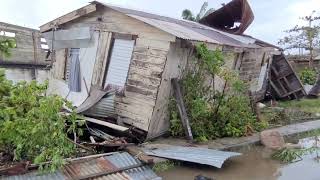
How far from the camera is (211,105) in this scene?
11.4m

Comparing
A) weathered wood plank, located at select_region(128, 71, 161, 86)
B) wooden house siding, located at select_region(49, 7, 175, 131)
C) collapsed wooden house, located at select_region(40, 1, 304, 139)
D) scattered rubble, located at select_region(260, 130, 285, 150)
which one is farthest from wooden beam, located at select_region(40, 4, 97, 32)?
scattered rubble, located at select_region(260, 130, 285, 150)

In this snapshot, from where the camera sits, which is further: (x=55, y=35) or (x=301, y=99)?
(x=301, y=99)

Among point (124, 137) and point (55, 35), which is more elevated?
point (55, 35)

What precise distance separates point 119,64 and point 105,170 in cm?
417

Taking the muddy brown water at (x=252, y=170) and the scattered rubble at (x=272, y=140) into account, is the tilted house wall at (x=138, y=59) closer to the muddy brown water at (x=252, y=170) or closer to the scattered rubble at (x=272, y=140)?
the muddy brown water at (x=252, y=170)

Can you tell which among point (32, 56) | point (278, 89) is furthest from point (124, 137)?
point (32, 56)

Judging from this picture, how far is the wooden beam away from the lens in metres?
11.5

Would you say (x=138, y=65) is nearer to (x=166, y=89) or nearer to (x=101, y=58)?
(x=166, y=89)

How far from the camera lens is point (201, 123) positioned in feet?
35.2

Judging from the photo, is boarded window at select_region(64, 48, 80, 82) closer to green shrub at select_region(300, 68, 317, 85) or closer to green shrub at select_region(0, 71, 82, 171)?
green shrub at select_region(0, 71, 82, 171)

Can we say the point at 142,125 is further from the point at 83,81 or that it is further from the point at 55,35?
the point at 55,35

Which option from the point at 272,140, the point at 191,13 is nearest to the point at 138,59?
the point at 272,140

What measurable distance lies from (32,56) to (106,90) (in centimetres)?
1089

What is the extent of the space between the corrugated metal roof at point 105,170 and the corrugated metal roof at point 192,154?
812mm
